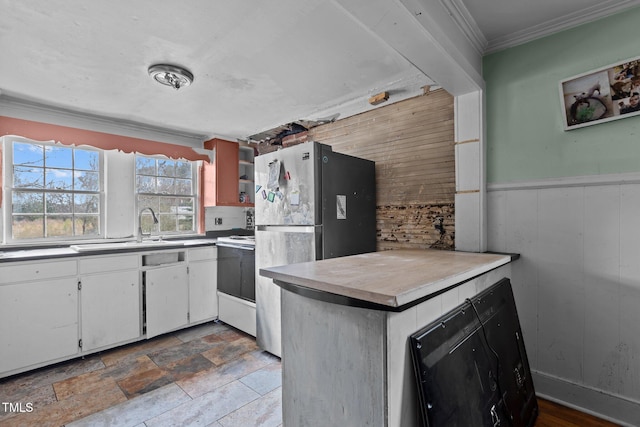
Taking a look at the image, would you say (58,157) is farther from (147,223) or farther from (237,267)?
(237,267)

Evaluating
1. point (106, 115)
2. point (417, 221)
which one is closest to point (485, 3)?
point (417, 221)

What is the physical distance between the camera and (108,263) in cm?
278

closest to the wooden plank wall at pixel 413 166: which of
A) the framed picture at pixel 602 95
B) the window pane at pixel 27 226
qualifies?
the framed picture at pixel 602 95

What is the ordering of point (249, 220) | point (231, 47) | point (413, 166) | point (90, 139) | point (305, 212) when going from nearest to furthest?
point (231, 47) < point (305, 212) < point (413, 166) < point (90, 139) < point (249, 220)

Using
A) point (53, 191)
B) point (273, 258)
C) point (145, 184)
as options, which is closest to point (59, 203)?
point (53, 191)

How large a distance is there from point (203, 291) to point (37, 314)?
138cm

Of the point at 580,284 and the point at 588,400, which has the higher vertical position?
the point at 580,284

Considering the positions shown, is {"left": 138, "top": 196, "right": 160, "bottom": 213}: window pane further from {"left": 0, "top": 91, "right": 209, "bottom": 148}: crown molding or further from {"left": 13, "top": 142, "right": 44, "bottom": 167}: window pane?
{"left": 13, "top": 142, "right": 44, "bottom": 167}: window pane

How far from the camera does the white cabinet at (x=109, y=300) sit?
8.69ft

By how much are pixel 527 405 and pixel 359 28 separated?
94.2 inches

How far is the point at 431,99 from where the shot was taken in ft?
8.30

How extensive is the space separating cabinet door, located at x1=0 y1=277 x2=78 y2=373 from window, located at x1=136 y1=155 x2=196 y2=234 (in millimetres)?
1235

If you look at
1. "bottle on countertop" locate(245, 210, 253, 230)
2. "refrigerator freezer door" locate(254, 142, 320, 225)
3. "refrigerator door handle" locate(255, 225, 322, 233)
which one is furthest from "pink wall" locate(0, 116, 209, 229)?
"refrigerator door handle" locate(255, 225, 322, 233)

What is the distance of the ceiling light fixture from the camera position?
7.20 feet
